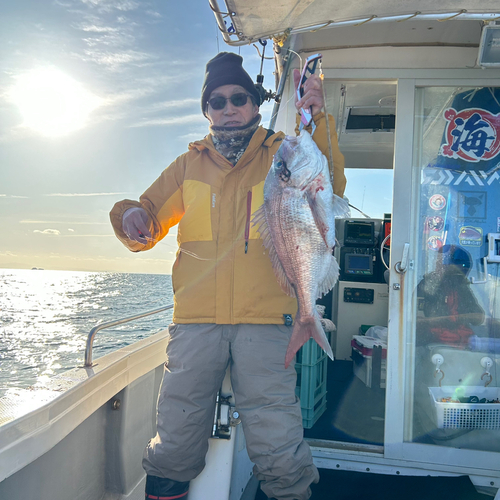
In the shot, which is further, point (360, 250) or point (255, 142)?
point (360, 250)

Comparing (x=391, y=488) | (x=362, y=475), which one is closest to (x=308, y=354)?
(x=362, y=475)

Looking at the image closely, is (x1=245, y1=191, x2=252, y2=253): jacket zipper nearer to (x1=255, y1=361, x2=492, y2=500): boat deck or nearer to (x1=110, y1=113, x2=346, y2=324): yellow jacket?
(x1=110, y1=113, x2=346, y2=324): yellow jacket

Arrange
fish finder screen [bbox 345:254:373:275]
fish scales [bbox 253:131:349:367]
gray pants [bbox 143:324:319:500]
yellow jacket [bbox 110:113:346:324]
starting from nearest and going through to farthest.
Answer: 1. fish scales [bbox 253:131:349:367]
2. gray pants [bbox 143:324:319:500]
3. yellow jacket [bbox 110:113:346:324]
4. fish finder screen [bbox 345:254:373:275]

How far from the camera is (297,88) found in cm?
172

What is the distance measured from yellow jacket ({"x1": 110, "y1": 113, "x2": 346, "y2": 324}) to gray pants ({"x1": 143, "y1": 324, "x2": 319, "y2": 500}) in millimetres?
97

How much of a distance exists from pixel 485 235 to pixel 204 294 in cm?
219

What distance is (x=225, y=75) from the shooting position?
7.29 ft

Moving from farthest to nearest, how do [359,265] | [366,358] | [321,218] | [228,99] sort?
[359,265]
[366,358]
[228,99]
[321,218]

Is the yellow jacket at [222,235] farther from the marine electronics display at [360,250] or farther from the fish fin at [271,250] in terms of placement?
the marine electronics display at [360,250]

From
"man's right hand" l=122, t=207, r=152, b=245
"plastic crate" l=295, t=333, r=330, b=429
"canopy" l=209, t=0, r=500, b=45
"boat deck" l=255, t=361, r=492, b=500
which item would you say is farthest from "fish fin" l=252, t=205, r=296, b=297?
"boat deck" l=255, t=361, r=492, b=500

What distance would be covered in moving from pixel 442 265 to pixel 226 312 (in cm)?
184

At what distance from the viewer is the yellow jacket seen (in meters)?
1.92

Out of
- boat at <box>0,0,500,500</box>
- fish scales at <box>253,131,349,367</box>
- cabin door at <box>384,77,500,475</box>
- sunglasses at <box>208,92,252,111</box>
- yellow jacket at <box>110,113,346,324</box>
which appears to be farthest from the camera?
cabin door at <box>384,77,500,475</box>

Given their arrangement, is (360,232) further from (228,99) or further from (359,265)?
(228,99)
